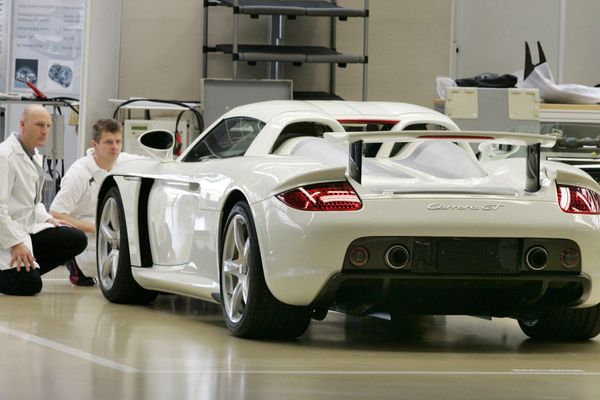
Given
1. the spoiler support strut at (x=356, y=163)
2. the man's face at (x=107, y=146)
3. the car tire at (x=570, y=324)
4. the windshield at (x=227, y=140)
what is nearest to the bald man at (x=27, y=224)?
the man's face at (x=107, y=146)

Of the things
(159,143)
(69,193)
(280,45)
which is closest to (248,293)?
(159,143)

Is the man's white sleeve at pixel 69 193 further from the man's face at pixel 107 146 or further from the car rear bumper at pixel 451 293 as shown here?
the car rear bumper at pixel 451 293

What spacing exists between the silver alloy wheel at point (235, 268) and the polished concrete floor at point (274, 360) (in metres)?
0.14

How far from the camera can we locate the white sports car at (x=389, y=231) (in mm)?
5082

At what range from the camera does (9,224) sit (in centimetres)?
769

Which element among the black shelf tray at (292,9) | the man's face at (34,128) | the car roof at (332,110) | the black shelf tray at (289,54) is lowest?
the man's face at (34,128)

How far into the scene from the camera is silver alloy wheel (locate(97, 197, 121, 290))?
730 cm

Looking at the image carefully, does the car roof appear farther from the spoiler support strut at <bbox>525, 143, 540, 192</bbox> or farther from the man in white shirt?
the man in white shirt

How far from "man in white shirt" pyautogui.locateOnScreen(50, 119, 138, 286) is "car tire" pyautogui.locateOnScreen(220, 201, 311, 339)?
289cm

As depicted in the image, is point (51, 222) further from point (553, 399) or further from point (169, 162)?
point (553, 399)

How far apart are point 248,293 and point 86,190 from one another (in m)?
3.50

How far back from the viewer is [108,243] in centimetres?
747

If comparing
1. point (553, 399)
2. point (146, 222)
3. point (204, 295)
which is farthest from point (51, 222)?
point (553, 399)

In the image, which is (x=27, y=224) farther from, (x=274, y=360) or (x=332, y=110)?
(x=274, y=360)
